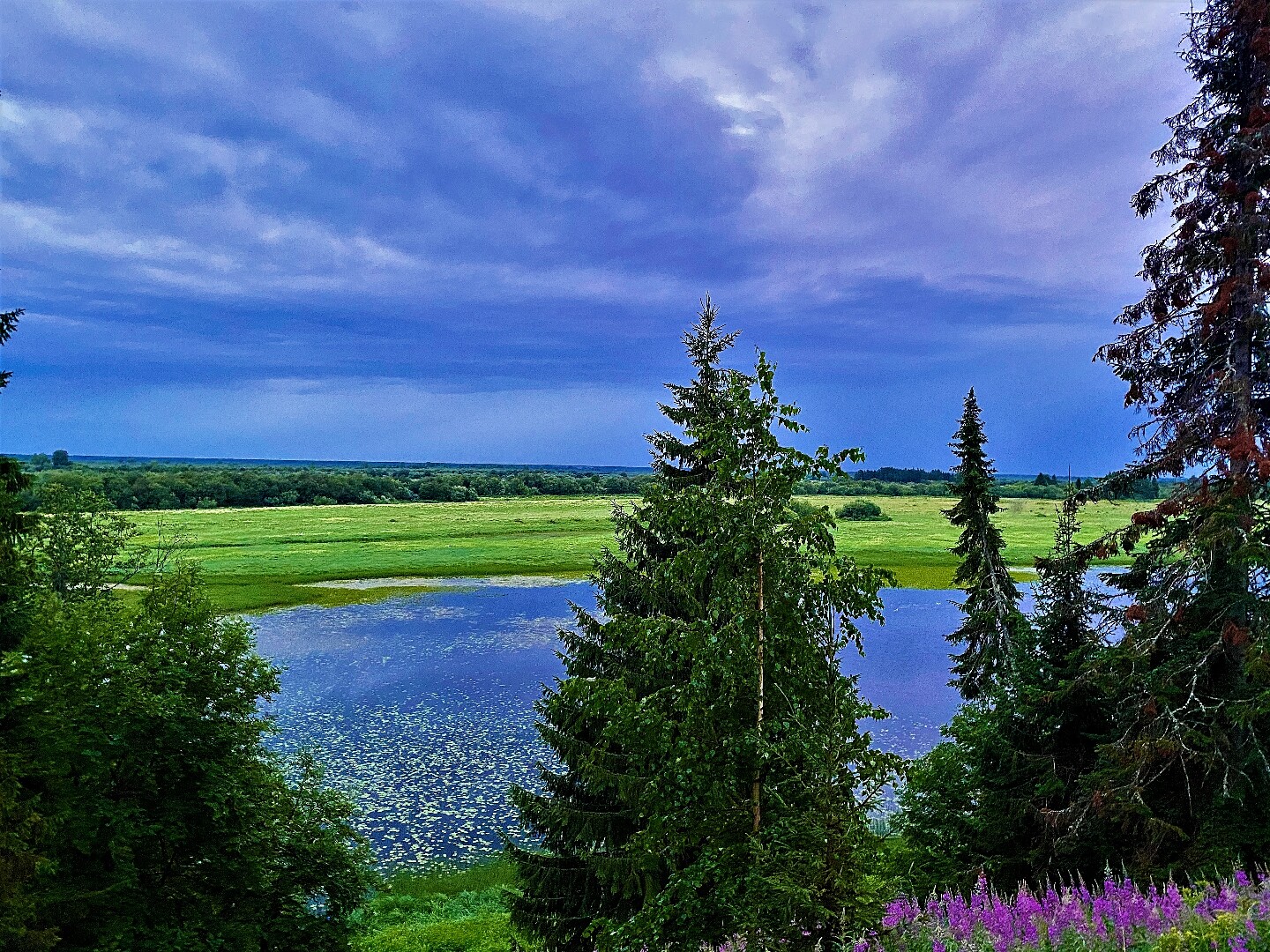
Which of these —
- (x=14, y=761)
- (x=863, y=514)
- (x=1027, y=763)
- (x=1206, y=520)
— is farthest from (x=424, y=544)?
(x=1206, y=520)

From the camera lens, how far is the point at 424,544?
9394 centimetres

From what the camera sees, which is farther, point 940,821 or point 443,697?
point 443,697

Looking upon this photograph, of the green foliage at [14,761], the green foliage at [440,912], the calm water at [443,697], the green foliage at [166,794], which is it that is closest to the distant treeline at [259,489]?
the calm water at [443,697]

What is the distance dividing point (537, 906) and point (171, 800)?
6.52 m

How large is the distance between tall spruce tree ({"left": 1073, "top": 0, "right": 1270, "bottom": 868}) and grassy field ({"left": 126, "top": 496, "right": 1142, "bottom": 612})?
133ft

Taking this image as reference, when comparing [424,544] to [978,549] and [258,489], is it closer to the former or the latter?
[978,549]

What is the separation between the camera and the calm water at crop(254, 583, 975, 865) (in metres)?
23.4

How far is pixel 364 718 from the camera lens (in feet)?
104

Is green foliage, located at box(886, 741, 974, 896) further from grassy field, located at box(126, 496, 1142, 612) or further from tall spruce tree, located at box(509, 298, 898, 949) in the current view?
grassy field, located at box(126, 496, 1142, 612)

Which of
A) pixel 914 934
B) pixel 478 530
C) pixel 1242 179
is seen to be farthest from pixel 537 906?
pixel 478 530

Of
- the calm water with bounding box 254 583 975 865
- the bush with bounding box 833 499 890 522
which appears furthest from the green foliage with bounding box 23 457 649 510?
the calm water with bounding box 254 583 975 865

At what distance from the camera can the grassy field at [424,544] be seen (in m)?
66.8

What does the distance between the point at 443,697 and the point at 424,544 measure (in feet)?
204

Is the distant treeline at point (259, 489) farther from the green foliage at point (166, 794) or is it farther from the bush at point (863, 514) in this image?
the green foliage at point (166, 794)
